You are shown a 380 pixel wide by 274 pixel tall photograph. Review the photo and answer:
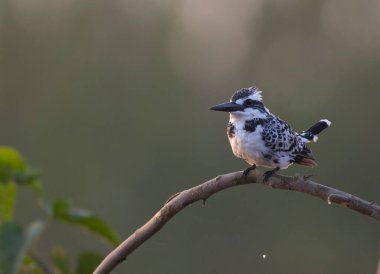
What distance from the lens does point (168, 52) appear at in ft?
57.2

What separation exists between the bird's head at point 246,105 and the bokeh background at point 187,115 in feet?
21.6

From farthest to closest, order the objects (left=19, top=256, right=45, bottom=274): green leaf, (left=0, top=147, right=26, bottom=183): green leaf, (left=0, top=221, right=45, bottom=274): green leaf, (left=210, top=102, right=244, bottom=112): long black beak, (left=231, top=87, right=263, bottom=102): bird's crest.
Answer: (left=231, top=87, right=263, bottom=102): bird's crest < (left=210, top=102, right=244, bottom=112): long black beak < (left=19, top=256, right=45, bottom=274): green leaf < (left=0, top=147, right=26, bottom=183): green leaf < (left=0, top=221, right=45, bottom=274): green leaf

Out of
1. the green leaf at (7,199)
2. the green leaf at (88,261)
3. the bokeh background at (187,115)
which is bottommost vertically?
the green leaf at (88,261)

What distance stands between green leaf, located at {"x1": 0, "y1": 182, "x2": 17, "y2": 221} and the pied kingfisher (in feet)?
3.01

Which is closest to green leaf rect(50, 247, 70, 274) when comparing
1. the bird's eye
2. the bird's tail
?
the bird's eye

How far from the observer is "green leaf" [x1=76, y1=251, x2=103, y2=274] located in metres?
3.20

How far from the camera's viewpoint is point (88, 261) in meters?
3.22

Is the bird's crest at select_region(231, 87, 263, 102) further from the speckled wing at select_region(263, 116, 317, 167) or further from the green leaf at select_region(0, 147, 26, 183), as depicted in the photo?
the green leaf at select_region(0, 147, 26, 183)

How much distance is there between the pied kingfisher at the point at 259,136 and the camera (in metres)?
3.88

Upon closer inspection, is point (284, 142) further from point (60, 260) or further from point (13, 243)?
point (13, 243)

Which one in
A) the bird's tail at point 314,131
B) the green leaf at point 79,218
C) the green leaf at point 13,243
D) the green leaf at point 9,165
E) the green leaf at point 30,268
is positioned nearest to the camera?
the green leaf at point 13,243

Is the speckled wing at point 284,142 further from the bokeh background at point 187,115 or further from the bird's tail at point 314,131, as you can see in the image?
the bokeh background at point 187,115

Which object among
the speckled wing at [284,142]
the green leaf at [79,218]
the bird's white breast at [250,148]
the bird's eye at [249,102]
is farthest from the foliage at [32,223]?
the bird's eye at [249,102]

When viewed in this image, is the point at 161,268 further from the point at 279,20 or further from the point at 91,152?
the point at 279,20
